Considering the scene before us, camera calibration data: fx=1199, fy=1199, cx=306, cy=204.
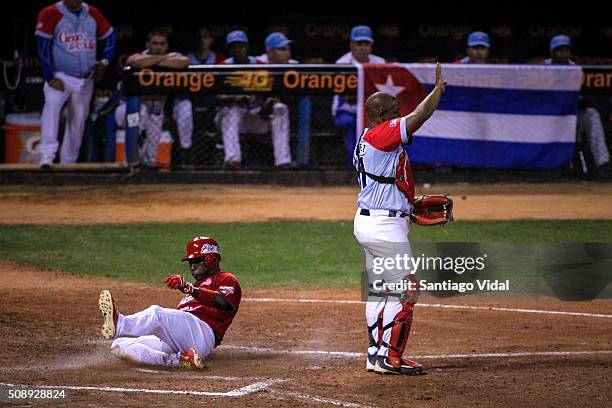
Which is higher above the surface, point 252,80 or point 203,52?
point 203,52

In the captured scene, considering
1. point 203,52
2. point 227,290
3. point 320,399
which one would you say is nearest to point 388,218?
point 227,290

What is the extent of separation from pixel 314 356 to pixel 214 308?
85cm

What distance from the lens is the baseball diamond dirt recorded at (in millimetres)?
7355

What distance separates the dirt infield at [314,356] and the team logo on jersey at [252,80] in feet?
17.8

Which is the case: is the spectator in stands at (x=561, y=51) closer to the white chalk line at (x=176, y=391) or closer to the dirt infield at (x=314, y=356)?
the dirt infield at (x=314, y=356)

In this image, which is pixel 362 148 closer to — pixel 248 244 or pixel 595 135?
pixel 248 244

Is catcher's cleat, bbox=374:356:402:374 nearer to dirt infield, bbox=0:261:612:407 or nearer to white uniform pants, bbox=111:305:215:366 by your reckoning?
dirt infield, bbox=0:261:612:407

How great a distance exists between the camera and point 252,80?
55.2ft

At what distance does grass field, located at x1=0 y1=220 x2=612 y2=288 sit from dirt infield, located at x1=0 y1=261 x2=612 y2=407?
94cm

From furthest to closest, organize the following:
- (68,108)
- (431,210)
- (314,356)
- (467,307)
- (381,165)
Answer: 1. (68,108)
2. (467,307)
3. (314,356)
4. (431,210)
5. (381,165)

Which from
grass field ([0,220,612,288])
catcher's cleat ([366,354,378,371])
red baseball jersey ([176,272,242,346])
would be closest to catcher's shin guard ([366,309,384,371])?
catcher's cleat ([366,354,378,371])

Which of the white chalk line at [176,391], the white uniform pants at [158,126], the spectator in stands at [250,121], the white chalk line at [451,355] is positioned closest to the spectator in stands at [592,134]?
the spectator in stands at [250,121]

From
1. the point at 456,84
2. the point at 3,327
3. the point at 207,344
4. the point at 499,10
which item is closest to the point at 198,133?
the point at 456,84

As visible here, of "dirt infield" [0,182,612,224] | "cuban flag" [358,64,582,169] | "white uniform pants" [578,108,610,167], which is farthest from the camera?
"white uniform pants" [578,108,610,167]
